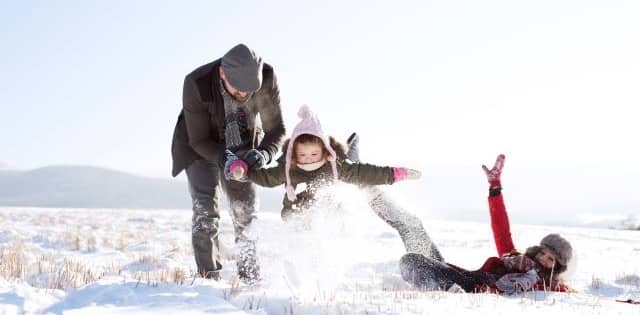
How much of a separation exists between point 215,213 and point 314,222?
0.87m

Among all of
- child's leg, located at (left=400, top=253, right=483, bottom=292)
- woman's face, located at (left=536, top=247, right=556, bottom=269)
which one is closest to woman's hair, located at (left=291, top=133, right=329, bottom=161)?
child's leg, located at (left=400, top=253, right=483, bottom=292)

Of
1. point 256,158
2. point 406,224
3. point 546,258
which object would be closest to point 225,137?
point 256,158

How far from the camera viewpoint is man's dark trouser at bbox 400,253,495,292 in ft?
14.1

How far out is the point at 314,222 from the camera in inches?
169

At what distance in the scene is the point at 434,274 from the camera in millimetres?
4305

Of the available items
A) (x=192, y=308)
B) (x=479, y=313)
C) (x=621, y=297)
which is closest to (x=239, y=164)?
(x=192, y=308)

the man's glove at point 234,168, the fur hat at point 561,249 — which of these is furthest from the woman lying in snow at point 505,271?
the man's glove at point 234,168

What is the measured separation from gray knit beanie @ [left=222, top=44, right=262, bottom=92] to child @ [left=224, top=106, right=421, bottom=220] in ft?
2.01

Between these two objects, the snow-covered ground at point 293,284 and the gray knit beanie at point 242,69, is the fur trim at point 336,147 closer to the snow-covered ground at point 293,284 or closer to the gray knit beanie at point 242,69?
the snow-covered ground at point 293,284

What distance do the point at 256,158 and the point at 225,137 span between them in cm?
37

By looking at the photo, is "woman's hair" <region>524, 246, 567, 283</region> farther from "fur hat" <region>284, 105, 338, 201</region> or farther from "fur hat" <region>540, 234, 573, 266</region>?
"fur hat" <region>284, 105, 338, 201</region>

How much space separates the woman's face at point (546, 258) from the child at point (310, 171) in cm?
120

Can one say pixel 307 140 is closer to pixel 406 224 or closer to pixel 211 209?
pixel 211 209

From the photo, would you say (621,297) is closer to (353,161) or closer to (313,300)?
(353,161)
